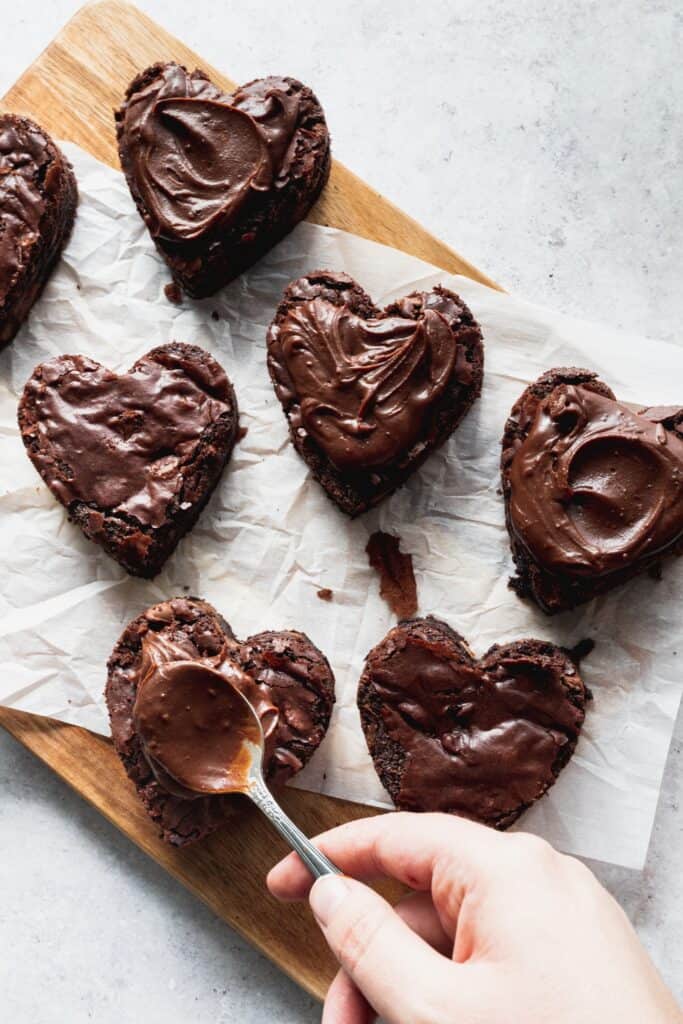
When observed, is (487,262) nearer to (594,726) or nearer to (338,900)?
(594,726)

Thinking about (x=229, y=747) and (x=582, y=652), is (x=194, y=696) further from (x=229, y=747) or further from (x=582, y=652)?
(x=582, y=652)

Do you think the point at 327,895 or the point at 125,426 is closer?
the point at 327,895

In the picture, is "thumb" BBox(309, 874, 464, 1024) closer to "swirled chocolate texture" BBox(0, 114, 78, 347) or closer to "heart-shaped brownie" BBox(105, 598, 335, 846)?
"heart-shaped brownie" BBox(105, 598, 335, 846)

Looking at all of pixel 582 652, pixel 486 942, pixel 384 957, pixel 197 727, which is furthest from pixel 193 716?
pixel 582 652

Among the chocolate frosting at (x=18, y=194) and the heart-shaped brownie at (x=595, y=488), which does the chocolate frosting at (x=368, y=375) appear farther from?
the chocolate frosting at (x=18, y=194)

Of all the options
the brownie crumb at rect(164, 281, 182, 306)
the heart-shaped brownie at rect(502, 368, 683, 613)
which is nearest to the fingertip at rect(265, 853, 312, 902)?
the heart-shaped brownie at rect(502, 368, 683, 613)

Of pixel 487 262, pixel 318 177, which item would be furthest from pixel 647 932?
pixel 318 177
